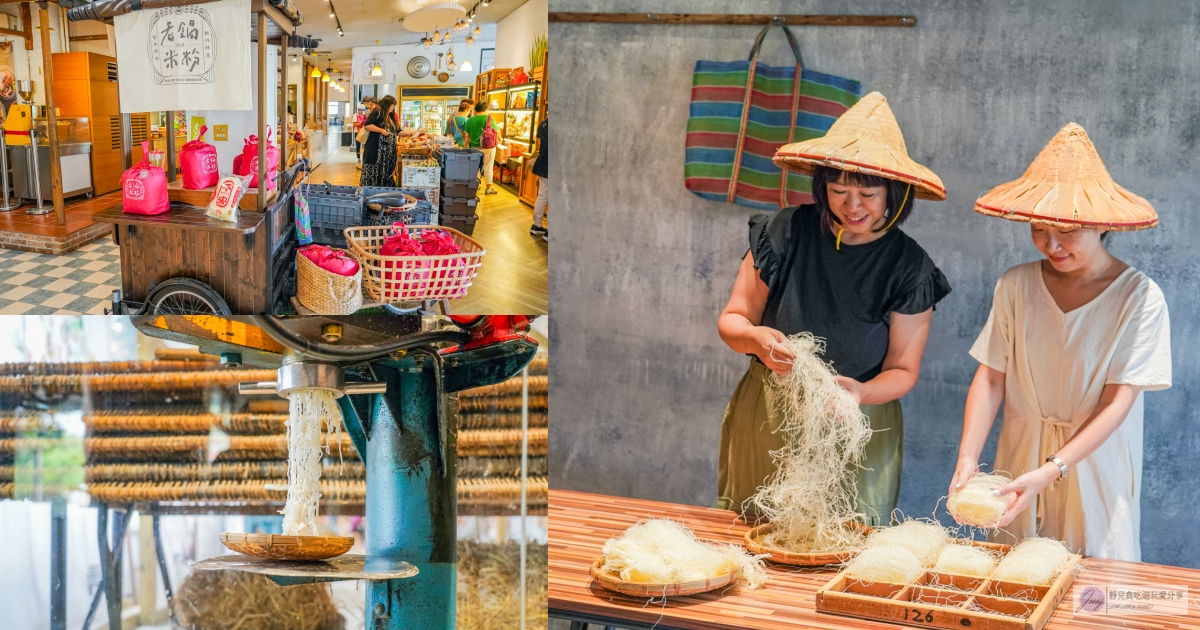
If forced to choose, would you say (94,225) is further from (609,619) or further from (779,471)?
(779,471)

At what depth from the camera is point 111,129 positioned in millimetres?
1915

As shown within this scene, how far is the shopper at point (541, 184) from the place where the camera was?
80.5 inches

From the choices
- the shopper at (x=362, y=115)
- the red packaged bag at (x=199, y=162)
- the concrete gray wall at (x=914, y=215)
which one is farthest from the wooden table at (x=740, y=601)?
the concrete gray wall at (x=914, y=215)

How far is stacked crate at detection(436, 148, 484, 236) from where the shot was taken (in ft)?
6.48

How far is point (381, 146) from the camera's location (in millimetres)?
1949

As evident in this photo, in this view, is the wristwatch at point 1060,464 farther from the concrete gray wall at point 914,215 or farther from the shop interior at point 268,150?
the shop interior at point 268,150

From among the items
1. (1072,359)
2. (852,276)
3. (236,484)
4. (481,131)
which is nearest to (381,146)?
(481,131)

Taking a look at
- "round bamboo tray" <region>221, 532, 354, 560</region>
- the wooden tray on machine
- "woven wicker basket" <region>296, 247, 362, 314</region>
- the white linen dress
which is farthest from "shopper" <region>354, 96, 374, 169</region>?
the white linen dress

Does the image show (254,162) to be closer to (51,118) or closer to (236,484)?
(51,118)

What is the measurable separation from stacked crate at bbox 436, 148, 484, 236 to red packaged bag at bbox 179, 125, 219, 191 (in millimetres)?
447

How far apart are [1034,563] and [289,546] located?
1.44 m

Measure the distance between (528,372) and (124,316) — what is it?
2.67 feet

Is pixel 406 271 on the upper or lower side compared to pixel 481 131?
lower

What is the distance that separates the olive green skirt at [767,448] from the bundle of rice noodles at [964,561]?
2.32 ft
